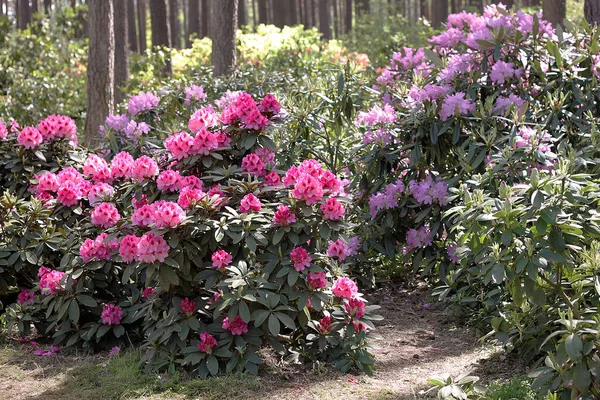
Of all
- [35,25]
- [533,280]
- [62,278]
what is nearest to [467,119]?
[533,280]

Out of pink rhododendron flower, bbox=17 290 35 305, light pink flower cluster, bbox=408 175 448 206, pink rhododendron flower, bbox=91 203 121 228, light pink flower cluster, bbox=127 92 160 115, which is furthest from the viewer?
light pink flower cluster, bbox=127 92 160 115

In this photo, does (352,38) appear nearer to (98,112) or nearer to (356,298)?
(98,112)

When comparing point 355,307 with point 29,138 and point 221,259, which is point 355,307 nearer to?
point 221,259

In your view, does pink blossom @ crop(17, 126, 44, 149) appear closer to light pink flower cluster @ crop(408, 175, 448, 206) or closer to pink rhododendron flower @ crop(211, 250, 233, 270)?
pink rhododendron flower @ crop(211, 250, 233, 270)

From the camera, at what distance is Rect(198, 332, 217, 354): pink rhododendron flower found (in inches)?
150

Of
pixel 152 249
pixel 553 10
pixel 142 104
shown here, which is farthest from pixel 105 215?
pixel 553 10

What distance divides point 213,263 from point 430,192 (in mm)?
1687

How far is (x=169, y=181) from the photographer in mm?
4176

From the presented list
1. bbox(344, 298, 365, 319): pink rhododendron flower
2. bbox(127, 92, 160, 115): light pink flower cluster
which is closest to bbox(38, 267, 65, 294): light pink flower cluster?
bbox(344, 298, 365, 319): pink rhododendron flower

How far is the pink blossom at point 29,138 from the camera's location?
5277mm

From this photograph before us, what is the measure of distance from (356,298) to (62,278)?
1.73m

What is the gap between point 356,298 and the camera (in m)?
4.04

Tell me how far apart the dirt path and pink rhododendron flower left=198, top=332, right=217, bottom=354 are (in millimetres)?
207

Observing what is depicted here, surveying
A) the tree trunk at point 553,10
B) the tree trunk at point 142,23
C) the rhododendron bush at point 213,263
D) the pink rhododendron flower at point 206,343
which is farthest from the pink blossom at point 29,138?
the tree trunk at point 142,23
